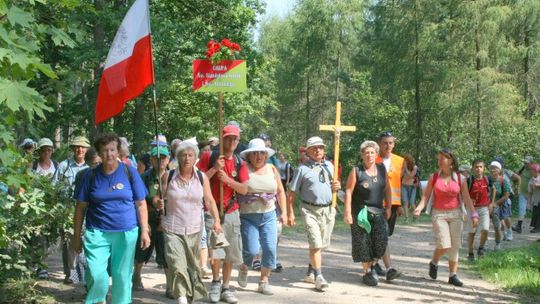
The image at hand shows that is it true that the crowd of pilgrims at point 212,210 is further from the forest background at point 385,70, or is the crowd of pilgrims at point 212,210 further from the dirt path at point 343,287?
the forest background at point 385,70

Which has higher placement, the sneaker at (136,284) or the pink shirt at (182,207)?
the pink shirt at (182,207)

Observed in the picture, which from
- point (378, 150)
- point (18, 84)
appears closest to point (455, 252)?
point (378, 150)

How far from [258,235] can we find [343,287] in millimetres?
1556

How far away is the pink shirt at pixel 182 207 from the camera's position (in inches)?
265

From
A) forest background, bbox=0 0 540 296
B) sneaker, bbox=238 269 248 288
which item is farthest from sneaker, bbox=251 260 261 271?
forest background, bbox=0 0 540 296

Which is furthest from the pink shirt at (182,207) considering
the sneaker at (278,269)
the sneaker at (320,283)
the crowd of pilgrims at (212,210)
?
the sneaker at (278,269)

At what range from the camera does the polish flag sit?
671cm

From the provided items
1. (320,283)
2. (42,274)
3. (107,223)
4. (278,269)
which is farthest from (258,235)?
(42,274)

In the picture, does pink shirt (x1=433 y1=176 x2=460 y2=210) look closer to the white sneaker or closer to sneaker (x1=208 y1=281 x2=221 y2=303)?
sneaker (x1=208 y1=281 x2=221 y2=303)

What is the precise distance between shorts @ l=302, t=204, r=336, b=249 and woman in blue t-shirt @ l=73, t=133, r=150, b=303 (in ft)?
8.87

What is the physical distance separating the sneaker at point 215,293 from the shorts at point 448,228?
3283mm

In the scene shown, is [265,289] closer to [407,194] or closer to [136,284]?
[136,284]

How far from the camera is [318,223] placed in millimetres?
8445

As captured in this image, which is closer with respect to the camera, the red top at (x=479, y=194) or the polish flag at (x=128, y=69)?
the polish flag at (x=128, y=69)
